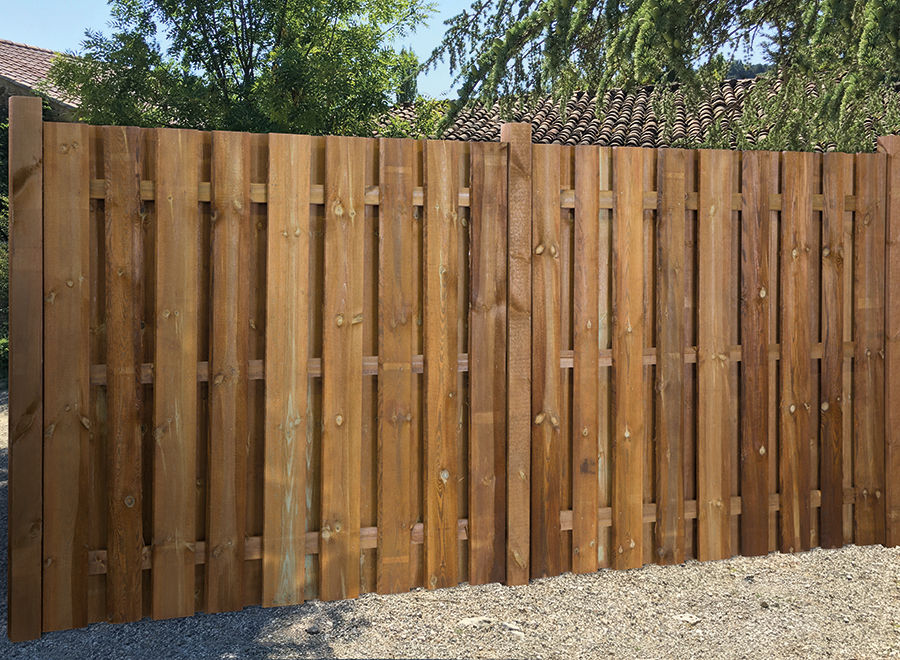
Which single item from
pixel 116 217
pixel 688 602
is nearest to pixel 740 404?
pixel 688 602

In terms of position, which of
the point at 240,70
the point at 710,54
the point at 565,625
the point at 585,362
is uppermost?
the point at 240,70

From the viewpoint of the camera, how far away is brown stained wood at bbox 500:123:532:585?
3.58 m

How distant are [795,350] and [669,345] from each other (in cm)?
81

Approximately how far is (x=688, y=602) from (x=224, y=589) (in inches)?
83.6

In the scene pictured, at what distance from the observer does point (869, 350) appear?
4277 millimetres

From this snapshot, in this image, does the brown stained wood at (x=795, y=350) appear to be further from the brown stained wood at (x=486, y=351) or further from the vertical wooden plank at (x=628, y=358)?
the brown stained wood at (x=486, y=351)

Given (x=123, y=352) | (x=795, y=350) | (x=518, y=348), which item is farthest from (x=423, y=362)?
(x=795, y=350)

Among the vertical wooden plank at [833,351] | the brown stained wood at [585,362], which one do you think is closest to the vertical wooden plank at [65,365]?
the brown stained wood at [585,362]

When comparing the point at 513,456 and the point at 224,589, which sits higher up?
the point at 513,456

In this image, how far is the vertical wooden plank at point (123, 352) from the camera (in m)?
3.11

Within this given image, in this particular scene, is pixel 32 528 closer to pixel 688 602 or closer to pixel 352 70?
pixel 688 602

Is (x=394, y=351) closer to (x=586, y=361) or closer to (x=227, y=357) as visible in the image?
(x=227, y=357)

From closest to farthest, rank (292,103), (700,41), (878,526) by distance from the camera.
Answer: (878,526)
(700,41)
(292,103)

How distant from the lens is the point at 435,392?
11.5 feet
